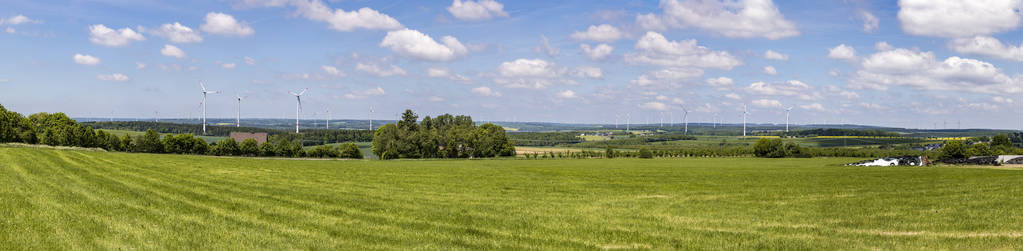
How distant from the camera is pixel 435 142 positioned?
10800 cm

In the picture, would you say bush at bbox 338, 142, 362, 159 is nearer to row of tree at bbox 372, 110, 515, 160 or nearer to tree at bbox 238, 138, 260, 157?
row of tree at bbox 372, 110, 515, 160

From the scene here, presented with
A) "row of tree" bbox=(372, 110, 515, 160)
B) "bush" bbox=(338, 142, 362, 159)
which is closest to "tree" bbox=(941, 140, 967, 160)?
"row of tree" bbox=(372, 110, 515, 160)

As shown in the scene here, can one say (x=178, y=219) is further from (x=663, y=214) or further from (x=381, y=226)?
(x=663, y=214)

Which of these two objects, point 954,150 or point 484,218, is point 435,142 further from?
point 484,218

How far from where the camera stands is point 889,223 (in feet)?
46.9

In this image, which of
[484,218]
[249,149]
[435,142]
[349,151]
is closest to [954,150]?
[435,142]

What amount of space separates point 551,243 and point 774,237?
4774mm

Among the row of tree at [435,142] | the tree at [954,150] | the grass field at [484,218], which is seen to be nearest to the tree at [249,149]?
the row of tree at [435,142]

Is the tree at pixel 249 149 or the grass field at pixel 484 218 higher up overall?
the grass field at pixel 484 218

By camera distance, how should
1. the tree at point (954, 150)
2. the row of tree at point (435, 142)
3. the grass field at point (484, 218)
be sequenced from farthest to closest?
the row of tree at point (435, 142), the tree at point (954, 150), the grass field at point (484, 218)

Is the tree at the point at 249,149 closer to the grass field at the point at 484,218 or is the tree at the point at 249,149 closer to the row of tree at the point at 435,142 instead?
the row of tree at the point at 435,142

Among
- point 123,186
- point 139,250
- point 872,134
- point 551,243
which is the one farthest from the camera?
point 872,134

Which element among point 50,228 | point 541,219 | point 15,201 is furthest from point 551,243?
point 15,201

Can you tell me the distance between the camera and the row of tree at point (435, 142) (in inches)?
4085
